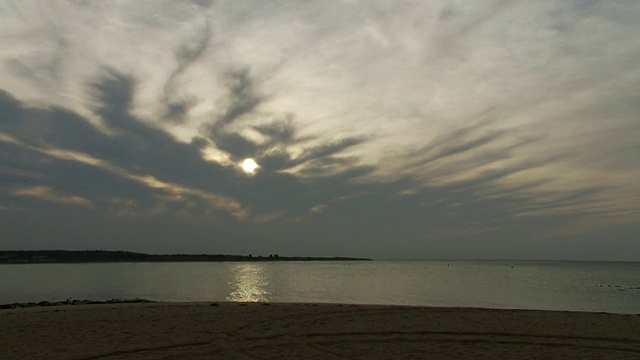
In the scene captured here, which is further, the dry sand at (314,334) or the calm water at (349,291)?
the calm water at (349,291)

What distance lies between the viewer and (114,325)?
20391mm

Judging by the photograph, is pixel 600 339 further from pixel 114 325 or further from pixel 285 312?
pixel 114 325

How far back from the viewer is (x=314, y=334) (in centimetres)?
1842

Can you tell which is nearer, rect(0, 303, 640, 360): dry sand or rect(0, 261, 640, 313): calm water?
rect(0, 303, 640, 360): dry sand

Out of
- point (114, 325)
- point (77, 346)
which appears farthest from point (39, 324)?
point (77, 346)

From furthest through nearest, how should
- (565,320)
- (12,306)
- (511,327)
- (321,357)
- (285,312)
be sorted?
(12,306) → (285,312) → (565,320) → (511,327) → (321,357)

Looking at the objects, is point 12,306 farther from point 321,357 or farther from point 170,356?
point 321,357

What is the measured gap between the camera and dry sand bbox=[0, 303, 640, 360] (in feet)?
49.3

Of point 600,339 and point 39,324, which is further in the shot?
point 39,324

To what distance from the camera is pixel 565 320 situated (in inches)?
892

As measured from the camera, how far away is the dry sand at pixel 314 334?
49.3ft

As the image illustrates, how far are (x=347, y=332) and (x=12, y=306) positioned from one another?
2331 cm

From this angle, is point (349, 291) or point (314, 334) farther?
point (349, 291)

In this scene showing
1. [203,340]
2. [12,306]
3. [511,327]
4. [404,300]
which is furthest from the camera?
[404,300]
